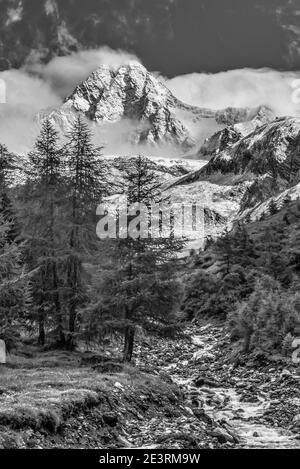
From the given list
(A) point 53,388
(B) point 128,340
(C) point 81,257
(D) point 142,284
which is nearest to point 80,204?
(C) point 81,257

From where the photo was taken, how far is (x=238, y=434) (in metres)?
18.5

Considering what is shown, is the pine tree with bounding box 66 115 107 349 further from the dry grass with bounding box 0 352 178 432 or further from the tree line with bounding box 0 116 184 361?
the dry grass with bounding box 0 352 178 432

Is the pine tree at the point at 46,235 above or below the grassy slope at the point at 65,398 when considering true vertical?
above

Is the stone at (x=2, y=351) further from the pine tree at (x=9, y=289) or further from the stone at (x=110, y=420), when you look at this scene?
the stone at (x=110, y=420)

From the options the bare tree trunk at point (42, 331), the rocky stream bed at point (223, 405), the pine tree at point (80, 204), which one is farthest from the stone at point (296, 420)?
the bare tree trunk at point (42, 331)

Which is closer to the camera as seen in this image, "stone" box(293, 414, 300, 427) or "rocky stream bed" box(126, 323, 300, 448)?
"rocky stream bed" box(126, 323, 300, 448)

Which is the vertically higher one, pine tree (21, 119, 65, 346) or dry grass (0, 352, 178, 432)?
pine tree (21, 119, 65, 346)

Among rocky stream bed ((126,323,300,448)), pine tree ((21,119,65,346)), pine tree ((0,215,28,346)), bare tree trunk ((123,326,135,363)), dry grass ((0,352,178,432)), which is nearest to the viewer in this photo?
dry grass ((0,352,178,432))

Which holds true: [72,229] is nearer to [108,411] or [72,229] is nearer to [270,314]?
[270,314]

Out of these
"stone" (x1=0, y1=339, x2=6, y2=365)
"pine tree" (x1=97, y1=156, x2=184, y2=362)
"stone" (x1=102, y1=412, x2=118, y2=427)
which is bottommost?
"stone" (x1=102, y1=412, x2=118, y2=427)

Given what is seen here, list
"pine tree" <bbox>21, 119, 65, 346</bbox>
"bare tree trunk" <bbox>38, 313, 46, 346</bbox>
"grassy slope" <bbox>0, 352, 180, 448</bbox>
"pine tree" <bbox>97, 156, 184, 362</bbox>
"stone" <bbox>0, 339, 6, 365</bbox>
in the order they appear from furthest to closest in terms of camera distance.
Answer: "bare tree trunk" <bbox>38, 313, 46, 346</bbox> < "pine tree" <bbox>21, 119, 65, 346</bbox> < "pine tree" <bbox>97, 156, 184, 362</bbox> < "stone" <bbox>0, 339, 6, 365</bbox> < "grassy slope" <bbox>0, 352, 180, 448</bbox>

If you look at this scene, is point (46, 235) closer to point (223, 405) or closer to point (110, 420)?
point (223, 405)

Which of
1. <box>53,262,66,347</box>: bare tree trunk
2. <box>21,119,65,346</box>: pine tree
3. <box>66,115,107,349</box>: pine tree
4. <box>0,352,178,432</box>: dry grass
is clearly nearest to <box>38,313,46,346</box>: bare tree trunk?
<box>21,119,65,346</box>: pine tree
